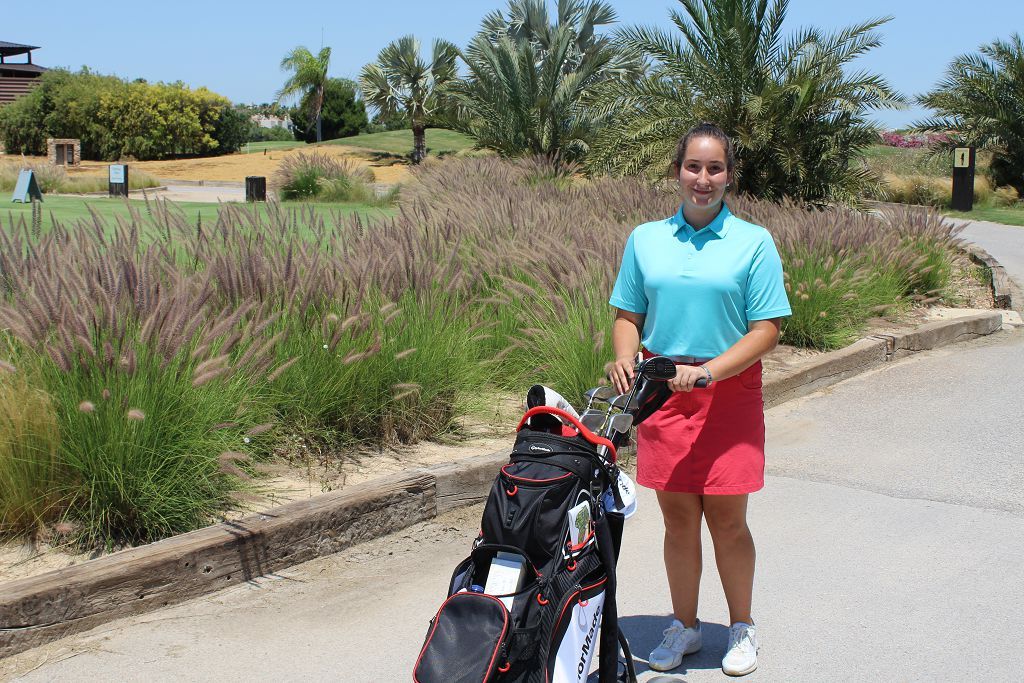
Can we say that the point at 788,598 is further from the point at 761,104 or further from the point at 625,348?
the point at 761,104

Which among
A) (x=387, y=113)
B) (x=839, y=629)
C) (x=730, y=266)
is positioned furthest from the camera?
(x=387, y=113)

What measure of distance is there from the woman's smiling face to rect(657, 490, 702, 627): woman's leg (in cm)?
110

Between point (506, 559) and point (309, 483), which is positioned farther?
point (309, 483)

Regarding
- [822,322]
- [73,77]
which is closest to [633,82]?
[822,322]

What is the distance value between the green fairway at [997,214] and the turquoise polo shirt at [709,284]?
26454mm

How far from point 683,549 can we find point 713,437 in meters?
0.53

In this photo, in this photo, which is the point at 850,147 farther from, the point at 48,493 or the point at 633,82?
the point at 48,493

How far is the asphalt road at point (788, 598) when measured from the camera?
13.8ft

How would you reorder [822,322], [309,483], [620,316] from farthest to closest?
1. [822,322]
2. [309,483]
3. [620,316]

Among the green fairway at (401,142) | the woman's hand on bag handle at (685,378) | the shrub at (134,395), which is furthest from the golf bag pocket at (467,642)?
the green fairway at (401,142)

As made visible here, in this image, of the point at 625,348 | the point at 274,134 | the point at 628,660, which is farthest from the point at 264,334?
the point at 274,134

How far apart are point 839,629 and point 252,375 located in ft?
10.6

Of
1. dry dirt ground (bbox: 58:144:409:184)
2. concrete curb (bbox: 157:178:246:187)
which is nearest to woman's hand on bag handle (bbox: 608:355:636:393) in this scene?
concrete curb (bbox: 157:178:246:187)

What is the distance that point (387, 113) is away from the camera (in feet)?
162
